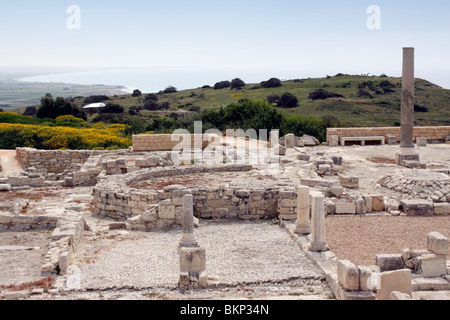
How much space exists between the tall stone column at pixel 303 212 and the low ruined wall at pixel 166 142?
521 inches

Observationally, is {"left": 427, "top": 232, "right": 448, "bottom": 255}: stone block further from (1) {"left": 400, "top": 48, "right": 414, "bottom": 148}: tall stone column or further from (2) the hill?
(2) the hill

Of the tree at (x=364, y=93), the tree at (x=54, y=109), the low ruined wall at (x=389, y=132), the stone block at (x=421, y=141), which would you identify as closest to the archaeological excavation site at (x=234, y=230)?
the stone block at (x=421, y=141)

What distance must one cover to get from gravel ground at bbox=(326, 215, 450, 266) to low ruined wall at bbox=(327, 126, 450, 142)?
14.0m

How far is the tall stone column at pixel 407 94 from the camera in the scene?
20.0m

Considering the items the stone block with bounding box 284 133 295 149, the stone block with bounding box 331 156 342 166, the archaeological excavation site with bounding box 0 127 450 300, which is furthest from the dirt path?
the stone block with bounding box 331 156 342 166

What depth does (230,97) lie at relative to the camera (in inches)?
2324

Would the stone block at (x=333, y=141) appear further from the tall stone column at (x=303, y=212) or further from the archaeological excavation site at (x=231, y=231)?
the tall stone column at (x=303, y=212)

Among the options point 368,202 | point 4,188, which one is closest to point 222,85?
point 4,188

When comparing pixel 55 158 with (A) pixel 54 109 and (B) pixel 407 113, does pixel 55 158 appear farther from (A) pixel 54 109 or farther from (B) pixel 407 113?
(A) pixel 54 109

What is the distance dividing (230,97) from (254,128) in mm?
28215

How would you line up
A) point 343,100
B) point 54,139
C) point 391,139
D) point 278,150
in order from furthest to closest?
1. point 343,100
2. point 54,139
3. point 391,139
4. point 278,150

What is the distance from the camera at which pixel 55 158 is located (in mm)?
Result: 24359

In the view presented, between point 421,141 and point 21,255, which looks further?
point 421,141

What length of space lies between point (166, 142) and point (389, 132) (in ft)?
37.8
